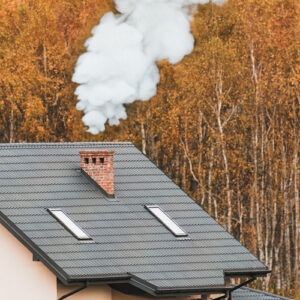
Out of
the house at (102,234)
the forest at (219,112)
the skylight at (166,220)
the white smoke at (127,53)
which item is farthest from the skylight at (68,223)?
the forest at (219,112)

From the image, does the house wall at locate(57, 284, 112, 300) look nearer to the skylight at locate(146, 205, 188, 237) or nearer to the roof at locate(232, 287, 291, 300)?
the skylight at locate(146, 205, 188, 237)

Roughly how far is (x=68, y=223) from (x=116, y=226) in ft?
3.14

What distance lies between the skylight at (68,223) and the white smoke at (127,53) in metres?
14.4

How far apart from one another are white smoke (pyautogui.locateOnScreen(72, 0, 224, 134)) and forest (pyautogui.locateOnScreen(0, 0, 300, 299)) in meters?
0.58

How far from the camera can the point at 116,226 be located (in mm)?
20328

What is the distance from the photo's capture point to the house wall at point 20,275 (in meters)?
19.1

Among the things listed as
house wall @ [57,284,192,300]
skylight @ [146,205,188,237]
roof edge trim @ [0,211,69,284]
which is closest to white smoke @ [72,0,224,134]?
skylight @ [146,205,188,237]

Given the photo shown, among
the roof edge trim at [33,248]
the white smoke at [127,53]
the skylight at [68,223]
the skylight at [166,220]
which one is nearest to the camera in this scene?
the roof edge trim at [33,248]

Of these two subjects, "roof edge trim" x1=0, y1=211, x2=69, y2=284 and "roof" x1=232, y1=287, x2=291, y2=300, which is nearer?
"roof edge trim" x1=0, y1=211, x2=69, y2=284

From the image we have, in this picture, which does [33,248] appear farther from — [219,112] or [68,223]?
[219,112]

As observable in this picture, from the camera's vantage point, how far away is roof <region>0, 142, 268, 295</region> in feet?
62.5

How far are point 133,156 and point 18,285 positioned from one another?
4.59 m

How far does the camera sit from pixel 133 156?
22.9 m

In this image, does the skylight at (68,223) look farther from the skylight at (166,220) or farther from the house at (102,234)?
the skylight at (166,220)
